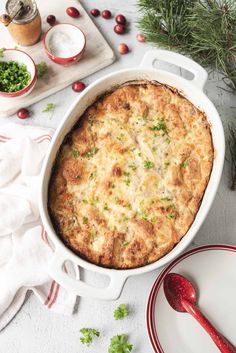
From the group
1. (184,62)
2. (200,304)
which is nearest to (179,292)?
(200,304)

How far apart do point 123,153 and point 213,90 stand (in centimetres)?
85

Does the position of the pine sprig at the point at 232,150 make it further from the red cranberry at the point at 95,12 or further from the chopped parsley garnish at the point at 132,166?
the red cranberry at the point at 95,12

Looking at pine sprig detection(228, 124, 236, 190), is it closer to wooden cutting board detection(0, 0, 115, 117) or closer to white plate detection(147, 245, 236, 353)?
white plate detection(147, 245, 236, 353)

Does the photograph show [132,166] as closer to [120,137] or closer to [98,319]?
[120,137]

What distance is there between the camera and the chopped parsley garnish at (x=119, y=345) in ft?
9.87

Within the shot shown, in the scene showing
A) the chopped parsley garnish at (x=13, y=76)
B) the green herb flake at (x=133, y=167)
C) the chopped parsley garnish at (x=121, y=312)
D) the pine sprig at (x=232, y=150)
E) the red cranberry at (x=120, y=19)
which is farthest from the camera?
the red cranberry at (x=120, y=19)

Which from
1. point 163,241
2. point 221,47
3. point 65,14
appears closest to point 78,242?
point 163,241

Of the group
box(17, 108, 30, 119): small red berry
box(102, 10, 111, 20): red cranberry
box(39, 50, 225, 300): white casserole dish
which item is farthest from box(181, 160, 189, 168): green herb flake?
box(102, 10, 111, 20): red cranberry

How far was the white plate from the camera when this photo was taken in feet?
9.72

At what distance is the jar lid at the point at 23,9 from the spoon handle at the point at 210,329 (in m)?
1.95

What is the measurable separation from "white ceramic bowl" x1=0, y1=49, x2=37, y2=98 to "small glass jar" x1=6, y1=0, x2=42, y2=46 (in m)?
0.14

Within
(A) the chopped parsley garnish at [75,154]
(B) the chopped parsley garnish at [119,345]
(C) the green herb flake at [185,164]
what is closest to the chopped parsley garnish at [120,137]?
(A) the chopped parsley garnish at [75,154]

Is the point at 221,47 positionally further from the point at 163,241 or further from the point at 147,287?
the point at 147,287

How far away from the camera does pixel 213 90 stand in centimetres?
343
